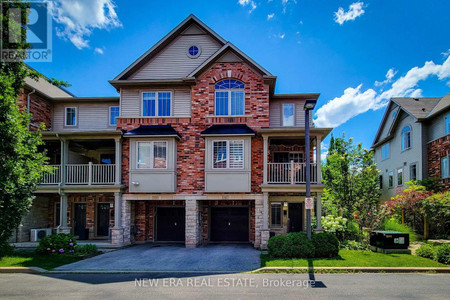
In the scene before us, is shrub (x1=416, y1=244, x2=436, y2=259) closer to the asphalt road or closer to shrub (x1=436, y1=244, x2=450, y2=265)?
shrub (x1=436, y1=244, x2=450, y2=265)

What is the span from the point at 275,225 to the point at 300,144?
4878mm

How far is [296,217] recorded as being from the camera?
17.7 m

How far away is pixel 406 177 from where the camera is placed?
2336cm

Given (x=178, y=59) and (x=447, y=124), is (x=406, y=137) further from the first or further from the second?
(x=178, y=59)

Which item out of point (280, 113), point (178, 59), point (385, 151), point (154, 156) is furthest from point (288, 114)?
point (385, 151)

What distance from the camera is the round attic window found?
1797 centimetres

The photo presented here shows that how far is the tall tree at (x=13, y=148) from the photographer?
37.6 ft

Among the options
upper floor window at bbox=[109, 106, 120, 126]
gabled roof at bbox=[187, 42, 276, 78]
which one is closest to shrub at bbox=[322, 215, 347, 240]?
gabled roof at bbox=[187, 42, 276, 78]

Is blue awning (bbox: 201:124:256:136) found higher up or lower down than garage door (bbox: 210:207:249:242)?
higher up

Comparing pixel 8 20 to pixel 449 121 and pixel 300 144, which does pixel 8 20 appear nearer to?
pixel 300 144

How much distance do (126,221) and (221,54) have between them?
10307 millimetres

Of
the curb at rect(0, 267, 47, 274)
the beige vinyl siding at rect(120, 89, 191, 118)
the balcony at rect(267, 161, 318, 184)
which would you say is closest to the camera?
the curb at rect(0, 267, 47, 274)

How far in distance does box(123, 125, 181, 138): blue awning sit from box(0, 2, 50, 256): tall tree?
14.8 feet

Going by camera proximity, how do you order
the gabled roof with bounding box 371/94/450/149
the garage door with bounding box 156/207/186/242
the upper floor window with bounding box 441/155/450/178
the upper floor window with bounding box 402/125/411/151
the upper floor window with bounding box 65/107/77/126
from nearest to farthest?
the garage door with bounding box 156/207/186/242 < the upper floor window with bounding box 441/155/450/178 < the upper floor window with bounding box 65/107/77/126 < the gabled roof with bounding box 371/94/450/149 < the upper floor window with bounding box 402/125/411/151
